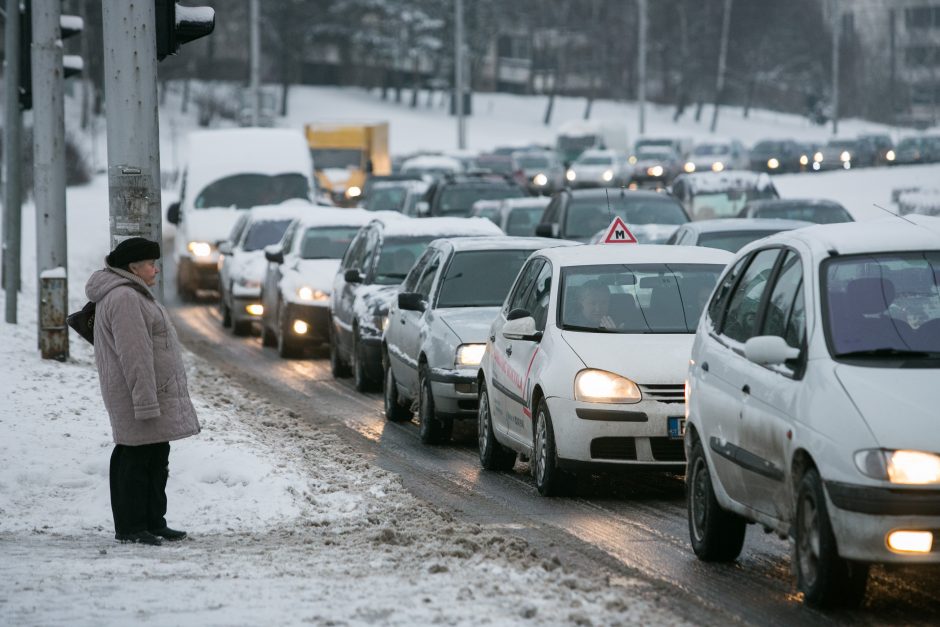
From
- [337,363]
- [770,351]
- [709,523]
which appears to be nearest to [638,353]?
[709,523]

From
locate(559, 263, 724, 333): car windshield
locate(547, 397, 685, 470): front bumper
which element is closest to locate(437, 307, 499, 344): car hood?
locate(559, 263, 724, 333): car windshield

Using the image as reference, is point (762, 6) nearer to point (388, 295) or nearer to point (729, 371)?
point (388, 295)

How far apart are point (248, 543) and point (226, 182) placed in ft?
76.8

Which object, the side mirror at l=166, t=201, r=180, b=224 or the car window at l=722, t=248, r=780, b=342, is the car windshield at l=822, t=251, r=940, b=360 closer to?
the car window at l=722, t=248, r=780, b=342

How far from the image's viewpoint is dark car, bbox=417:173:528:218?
3067 centimetres

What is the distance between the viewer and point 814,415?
6.92 meters

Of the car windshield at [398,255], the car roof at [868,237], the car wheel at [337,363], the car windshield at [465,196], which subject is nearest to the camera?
the car roof at [868,237]

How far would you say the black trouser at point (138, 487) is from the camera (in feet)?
29.5

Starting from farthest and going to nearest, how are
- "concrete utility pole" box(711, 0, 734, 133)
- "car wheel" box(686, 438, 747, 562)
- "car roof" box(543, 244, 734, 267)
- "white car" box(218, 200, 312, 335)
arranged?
"concrete utility pole" box(711, 0, 734, 133)
"white car" box(218, 200, 312, 335)
"car roof" box(543, 244, 734, 267)
"car wheel" box(686, 438, 747, 562)

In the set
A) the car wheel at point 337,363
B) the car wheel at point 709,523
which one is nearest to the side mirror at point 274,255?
the car wheel at point 337,363

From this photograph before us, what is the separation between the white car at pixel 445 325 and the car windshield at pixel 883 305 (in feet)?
20.1

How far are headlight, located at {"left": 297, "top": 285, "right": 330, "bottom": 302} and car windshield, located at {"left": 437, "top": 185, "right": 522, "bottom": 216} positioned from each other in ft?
30.7

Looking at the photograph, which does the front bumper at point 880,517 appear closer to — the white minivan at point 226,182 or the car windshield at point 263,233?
the car windshield at point 263,233

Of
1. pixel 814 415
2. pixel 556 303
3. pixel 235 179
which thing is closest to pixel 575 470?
pixel 556 303
